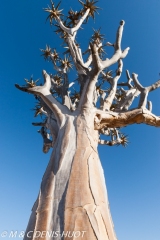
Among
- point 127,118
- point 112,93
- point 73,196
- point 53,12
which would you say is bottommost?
point 73,196

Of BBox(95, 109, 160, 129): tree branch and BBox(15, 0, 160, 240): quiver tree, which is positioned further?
BBox(95, 109, 160, 129): tree branch

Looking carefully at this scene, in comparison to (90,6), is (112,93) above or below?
below

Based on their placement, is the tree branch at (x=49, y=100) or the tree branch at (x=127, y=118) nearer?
the tree branch at (x=49, y=100)

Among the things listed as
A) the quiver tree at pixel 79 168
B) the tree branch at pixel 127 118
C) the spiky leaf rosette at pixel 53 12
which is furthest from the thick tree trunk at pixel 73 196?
the spiky leaf rosette at pixel 53 12

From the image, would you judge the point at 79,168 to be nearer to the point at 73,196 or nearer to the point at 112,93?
the point at 73,196

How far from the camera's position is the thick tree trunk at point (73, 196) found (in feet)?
7.57

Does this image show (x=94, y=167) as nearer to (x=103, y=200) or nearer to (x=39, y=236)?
(x=103, y=200)

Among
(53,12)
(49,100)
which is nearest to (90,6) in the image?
(53,12)

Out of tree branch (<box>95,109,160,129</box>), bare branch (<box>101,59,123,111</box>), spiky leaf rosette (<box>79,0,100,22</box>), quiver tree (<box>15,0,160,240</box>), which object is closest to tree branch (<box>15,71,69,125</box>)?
quiver tree (<box>15,0,160,240</box>)

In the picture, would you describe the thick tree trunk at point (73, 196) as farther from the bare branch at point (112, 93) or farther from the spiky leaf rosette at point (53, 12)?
the spiky leaf rosette at point (53, 12)

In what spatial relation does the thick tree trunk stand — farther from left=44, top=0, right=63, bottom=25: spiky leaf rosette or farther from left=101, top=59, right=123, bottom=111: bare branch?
left=44, top=0, right=63, bottom=25: spiky leaf rosette

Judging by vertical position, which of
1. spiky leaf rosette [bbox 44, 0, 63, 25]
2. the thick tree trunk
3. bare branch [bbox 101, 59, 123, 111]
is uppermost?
spiky leaf rosette [bbox 44, 0, 63, 25]

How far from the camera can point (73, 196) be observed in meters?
2.52

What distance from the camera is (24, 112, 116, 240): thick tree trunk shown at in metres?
2.31
